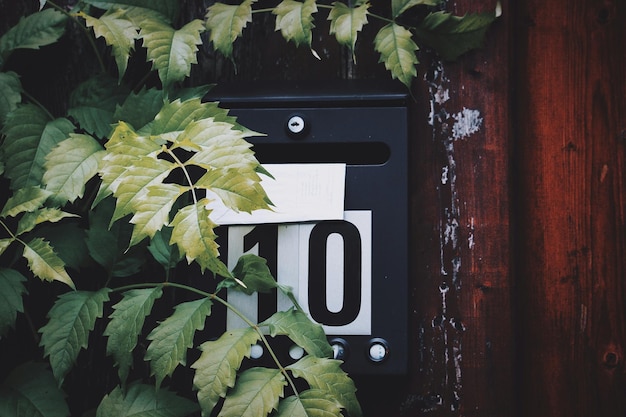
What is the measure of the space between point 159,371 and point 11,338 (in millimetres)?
367

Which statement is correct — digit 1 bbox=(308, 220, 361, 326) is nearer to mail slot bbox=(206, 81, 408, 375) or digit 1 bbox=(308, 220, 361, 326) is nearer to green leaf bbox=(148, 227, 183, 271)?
mail slot bbox=(206, 81, 408, 375)

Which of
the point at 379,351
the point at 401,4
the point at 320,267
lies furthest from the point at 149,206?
the point at 401,4

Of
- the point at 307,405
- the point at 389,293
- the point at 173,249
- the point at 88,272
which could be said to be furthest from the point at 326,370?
the point at 88,272

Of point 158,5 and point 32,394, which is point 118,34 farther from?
point 32,394

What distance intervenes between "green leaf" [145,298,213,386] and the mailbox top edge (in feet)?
1.11

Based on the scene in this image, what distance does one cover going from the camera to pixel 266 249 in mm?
981

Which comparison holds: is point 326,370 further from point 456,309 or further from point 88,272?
point 88,272

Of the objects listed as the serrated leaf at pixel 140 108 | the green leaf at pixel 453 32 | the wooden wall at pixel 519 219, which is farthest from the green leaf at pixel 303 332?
the green leaf at pixel 453 32

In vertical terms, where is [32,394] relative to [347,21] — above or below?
below

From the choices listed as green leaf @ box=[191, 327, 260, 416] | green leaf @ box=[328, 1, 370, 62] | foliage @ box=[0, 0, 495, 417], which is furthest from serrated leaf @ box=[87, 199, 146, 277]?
green leaf @ box=[328, 1, 370, 62]

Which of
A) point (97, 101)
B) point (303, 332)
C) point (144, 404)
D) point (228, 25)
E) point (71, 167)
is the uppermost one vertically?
point (228, 25)

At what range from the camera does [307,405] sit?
0.84 meters

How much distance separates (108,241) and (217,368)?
284 millimetres

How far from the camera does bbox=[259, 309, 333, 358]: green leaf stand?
0.89 metres
